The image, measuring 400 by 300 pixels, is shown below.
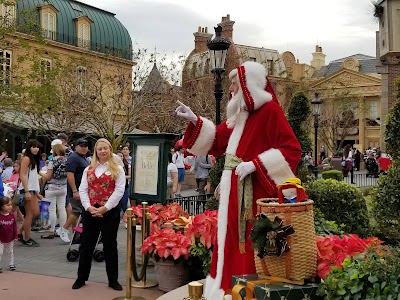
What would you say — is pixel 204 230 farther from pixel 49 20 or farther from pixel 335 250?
pixel 49 20

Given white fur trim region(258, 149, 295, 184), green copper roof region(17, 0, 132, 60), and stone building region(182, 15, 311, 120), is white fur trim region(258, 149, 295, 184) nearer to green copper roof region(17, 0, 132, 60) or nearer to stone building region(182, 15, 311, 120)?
stone building region(182, 15, 311, 120)

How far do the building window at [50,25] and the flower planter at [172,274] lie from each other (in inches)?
1316

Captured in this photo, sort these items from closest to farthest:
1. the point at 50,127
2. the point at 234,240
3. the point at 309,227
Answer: the point at 309,227 → the point at 234,240 → the point at 50,127

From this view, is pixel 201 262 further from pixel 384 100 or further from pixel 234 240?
pixel 384 100

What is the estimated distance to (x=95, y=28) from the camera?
3956 cm

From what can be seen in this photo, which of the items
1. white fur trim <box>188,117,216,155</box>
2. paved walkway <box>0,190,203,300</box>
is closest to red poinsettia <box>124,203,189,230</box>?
paved walkway <box>0,190,203,300</box>

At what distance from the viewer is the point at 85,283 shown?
648 cm

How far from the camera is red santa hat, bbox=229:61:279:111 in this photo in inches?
176

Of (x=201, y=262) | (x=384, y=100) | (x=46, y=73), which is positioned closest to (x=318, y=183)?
(x=201, y=262)

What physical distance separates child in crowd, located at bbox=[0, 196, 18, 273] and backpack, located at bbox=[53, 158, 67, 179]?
6.87 ft

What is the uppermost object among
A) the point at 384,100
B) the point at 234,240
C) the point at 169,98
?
the point at 169,98

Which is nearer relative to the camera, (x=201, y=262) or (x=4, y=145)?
(x=201, y=262)

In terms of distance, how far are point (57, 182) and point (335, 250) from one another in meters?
6.69

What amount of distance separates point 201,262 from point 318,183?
127 inches
